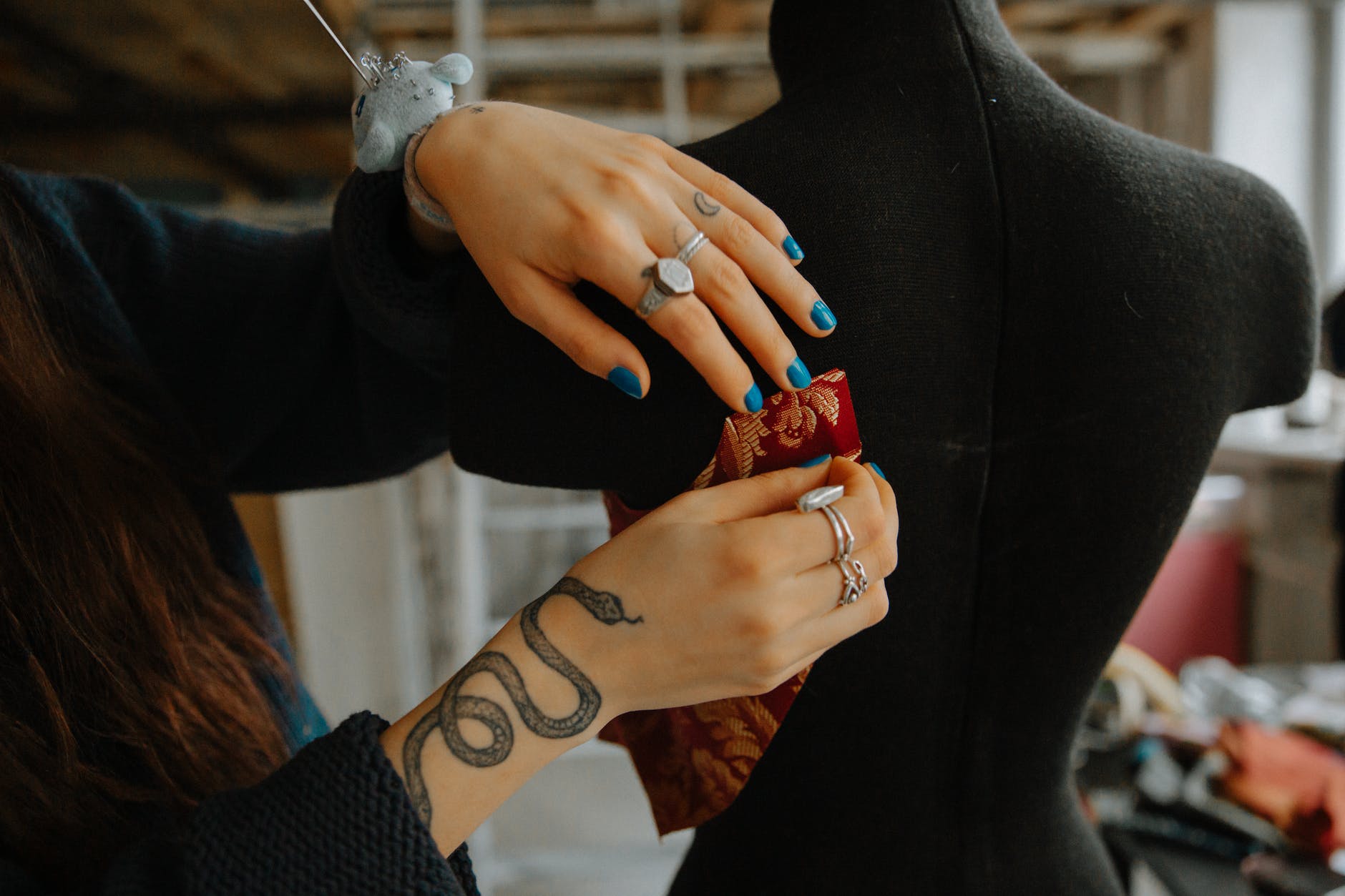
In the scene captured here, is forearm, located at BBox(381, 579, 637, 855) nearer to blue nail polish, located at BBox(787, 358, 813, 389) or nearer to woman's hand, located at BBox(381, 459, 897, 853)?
woman's hand, located at BBox(381, 459, 897, 853)

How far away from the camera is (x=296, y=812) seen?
0.45m

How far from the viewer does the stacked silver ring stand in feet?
1.41

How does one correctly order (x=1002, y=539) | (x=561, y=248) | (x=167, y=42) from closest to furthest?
(x=561, y=248) < (x=1002, y=539) < (x=167, y=42)

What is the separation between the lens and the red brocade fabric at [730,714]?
48 centimetres

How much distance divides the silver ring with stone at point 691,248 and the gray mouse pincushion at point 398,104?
201 millimetres

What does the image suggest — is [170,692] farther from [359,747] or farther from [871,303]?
[871,303]

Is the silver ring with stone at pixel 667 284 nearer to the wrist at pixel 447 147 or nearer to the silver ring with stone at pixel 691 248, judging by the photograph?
the silver ring with stone at pixel 691 248

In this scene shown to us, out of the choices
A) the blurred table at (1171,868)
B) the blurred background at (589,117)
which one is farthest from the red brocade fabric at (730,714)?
the blurred background at (589,117)

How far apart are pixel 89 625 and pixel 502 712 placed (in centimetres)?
35

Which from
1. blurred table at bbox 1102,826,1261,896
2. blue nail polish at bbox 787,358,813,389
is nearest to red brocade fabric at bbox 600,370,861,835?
blue nail polish at bbox 787,358,813,389

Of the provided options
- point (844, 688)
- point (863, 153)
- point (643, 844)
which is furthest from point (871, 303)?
point (643, 844)

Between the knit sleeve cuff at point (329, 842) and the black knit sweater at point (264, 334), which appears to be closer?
the knit sleeve cuff at point (329, 842)

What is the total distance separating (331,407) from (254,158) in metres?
1.84

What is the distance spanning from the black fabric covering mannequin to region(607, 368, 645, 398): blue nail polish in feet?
0.13
